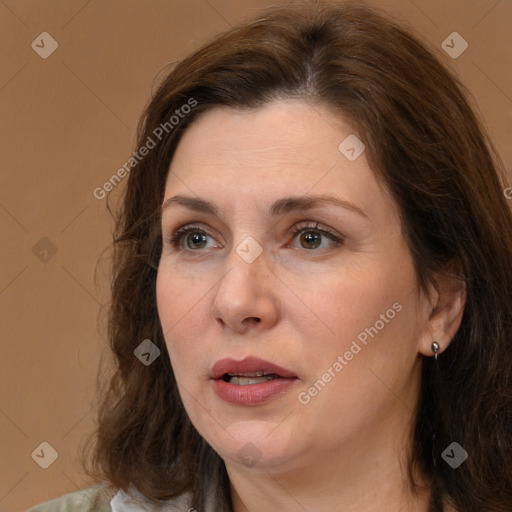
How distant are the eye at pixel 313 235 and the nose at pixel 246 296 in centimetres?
8

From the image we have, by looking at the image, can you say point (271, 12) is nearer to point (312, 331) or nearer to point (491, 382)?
point (312, 331)

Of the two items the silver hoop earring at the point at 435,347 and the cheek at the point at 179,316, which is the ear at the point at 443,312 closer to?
the silver hoop earring at the point at 435,347

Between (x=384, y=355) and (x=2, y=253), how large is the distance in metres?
1.43

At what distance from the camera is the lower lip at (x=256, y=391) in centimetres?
182

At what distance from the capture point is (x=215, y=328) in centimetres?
186

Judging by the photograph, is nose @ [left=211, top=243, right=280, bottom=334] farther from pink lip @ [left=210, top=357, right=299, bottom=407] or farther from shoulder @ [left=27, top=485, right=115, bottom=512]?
shoulder @ [left=27, top=485, right=115, bottom=512]

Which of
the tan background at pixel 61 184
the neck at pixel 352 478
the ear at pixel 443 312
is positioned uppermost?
the tan background at pixel 61 184

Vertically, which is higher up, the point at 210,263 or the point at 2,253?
the point at 2,253

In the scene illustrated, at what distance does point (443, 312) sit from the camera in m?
2.03

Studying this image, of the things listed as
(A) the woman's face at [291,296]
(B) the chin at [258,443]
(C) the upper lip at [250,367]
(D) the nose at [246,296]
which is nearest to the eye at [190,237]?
(A) the woman's face at [291,296]

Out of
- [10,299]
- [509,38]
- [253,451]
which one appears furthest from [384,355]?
[10,299]

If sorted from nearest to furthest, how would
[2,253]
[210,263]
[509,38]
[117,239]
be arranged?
[210,263], [117,239], [509,38], [2,253]

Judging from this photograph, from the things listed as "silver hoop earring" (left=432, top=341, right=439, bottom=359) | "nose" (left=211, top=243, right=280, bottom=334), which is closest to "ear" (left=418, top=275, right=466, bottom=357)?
"silver hoop earring" (left=432, top=341, right=439, bottom=359)

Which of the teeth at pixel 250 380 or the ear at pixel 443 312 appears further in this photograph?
the ear at pixel 443 312
